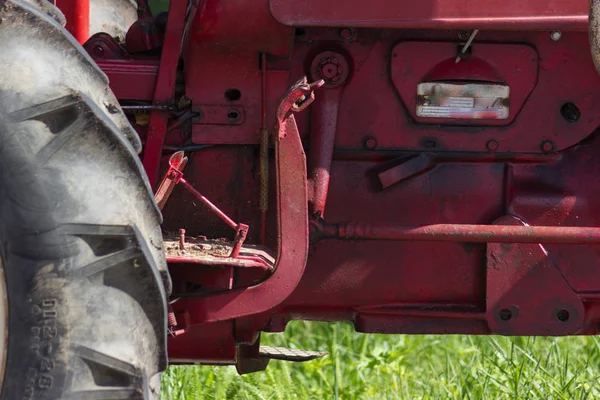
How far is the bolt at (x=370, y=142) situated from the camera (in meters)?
2.99

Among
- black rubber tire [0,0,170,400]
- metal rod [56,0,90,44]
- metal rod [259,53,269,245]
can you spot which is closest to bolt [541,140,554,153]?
metal rod [259,53,269,245]

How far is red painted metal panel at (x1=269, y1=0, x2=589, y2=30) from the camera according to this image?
2771 mm

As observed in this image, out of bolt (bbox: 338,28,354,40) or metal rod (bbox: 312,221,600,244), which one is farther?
bolt (bbox: 338,28,354,40)

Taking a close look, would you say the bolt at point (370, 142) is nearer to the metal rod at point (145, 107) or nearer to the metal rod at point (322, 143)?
the metal rod at point (322, 143)

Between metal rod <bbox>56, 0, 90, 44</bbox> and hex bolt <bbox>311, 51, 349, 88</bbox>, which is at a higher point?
metal rod <bbox>56, 0, 90, 44</bbox>

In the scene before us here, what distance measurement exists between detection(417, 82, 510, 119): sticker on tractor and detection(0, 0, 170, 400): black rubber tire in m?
1.01

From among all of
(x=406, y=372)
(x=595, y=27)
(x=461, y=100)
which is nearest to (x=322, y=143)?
(x=461, y=100)

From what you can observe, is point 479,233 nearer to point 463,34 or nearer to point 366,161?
point 366,161

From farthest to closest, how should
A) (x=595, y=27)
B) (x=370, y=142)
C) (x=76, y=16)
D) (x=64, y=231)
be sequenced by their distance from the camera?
(x=76, y=16) < (x=370, y=142) < (x=595, y=27) < (x=64, y=231)

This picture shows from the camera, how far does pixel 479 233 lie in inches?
111

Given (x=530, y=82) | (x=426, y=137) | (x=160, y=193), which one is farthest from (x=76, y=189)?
(x=530, y=82)

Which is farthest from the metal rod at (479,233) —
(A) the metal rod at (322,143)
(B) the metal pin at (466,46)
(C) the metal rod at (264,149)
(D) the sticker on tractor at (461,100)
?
(B) the metal pin at (466,46)

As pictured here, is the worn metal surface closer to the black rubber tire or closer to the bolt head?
the bolt head

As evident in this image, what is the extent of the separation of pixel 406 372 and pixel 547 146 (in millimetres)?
1645
